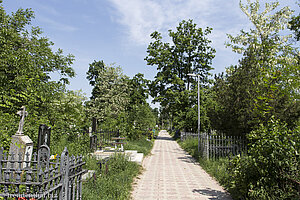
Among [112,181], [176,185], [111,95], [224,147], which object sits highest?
[111,95]

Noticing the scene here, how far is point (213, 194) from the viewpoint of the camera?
651cm

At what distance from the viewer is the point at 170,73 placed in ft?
98.9

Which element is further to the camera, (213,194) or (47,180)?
(213,194)

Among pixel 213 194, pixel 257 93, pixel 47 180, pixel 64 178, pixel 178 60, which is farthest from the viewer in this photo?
pixel 178 60

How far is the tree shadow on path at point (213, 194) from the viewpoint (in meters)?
6.24

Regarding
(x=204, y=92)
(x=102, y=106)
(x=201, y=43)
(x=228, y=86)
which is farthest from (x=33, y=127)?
(x=102, y=106)

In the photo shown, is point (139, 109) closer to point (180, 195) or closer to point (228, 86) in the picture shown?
point (228, 86)

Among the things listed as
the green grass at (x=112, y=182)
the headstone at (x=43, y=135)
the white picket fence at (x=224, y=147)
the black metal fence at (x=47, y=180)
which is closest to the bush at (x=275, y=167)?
the green grass at (x=112, y=182)

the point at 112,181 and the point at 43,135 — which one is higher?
the point at 43,135

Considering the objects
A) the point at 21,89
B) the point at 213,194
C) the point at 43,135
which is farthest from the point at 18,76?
the point at 213,194

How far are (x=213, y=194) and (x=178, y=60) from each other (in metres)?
26.1

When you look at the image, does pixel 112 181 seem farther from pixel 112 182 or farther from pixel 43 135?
pixel 43 135

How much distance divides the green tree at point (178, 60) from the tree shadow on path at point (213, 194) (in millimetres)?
21958

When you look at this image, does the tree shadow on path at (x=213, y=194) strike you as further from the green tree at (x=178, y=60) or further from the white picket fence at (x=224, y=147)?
the green tree at (x=178, y=60)
